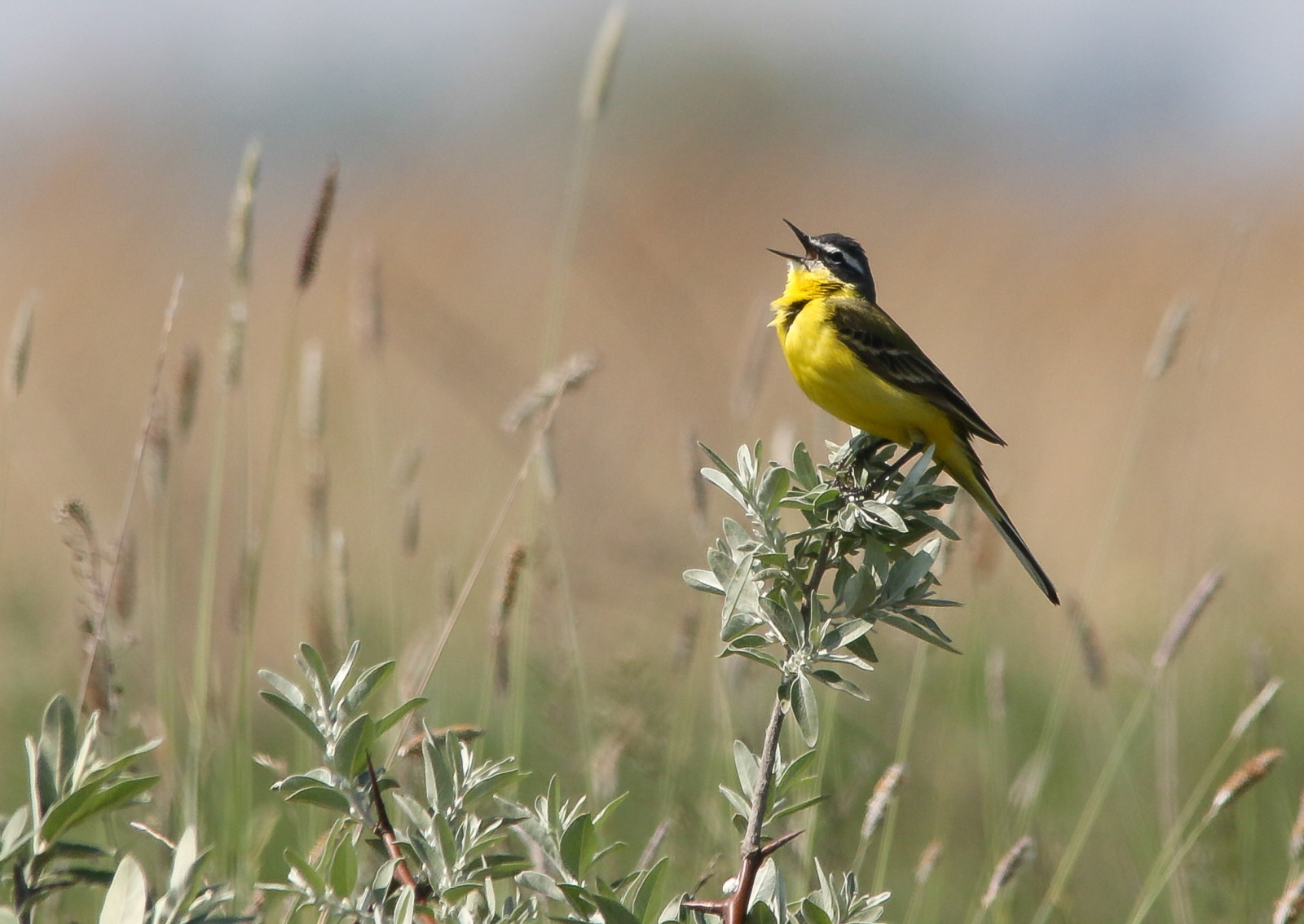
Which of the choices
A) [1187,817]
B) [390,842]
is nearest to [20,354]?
[390,842]

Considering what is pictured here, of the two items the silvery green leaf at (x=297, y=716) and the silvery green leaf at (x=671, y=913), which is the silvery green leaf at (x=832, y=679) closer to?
the silvery green leaf at (x=671, y=913)

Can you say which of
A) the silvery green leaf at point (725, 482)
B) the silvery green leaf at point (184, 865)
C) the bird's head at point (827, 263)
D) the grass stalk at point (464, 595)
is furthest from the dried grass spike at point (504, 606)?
the bird's head at point (827, 263)

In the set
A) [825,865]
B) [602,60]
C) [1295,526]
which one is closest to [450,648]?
[825,865]

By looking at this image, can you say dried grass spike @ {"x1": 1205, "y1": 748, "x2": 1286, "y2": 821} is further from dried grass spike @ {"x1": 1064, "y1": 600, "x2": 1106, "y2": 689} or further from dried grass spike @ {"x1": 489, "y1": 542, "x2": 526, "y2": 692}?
dried grass spike @ {"x1": 489, "y1": 542, "x2": 526, "y2": 692}

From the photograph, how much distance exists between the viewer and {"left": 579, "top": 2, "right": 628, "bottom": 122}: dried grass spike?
3.58 meters

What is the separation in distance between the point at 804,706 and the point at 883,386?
225 centimetres

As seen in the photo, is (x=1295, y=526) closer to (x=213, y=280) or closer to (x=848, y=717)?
(x=848, y=717)

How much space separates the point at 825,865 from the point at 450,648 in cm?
207

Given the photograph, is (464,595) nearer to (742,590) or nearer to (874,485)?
(874,485)

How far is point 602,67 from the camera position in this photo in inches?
142

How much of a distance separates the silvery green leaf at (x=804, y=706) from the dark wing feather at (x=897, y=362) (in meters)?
2.13

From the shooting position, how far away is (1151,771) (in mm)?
5152

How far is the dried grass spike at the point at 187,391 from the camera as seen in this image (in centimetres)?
317

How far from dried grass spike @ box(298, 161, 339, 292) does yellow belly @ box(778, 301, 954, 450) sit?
1411mm
